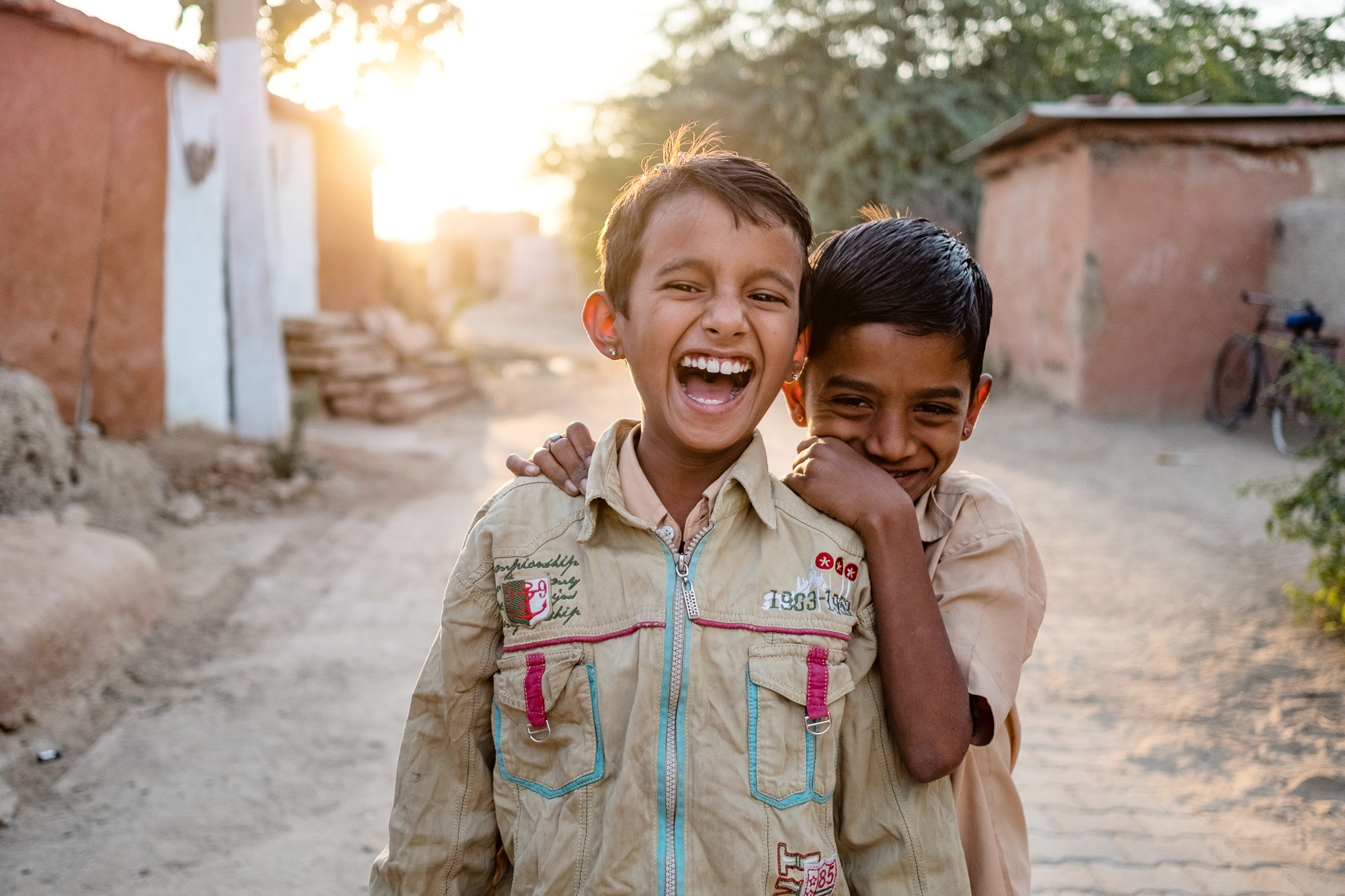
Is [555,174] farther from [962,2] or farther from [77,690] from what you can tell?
[77,690]

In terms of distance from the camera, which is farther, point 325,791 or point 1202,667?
point 1202,667

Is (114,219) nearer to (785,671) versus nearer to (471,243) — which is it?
(785,671)

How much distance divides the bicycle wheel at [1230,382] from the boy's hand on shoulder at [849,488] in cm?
840

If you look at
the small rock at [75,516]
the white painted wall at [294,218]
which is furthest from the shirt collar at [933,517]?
the white painted wall at [294,218]

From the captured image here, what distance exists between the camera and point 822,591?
145 cm

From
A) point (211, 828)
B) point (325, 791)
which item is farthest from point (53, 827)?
point (325, 791)

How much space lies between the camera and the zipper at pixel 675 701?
52.6 inches

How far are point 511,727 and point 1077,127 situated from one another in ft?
30.2

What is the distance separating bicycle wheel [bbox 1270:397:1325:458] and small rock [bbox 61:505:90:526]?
8.11 m

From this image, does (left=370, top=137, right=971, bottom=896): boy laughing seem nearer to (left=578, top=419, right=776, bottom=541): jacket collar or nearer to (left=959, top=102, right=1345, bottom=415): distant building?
(left=578, top=419, right=776, bottom=541): jacket collar

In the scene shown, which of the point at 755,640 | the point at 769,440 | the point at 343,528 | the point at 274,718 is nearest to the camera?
the point at 755,640

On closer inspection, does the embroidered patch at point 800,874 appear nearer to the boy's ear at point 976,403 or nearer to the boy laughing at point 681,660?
the boy laughing at point 681,660

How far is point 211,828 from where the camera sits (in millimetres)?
2734

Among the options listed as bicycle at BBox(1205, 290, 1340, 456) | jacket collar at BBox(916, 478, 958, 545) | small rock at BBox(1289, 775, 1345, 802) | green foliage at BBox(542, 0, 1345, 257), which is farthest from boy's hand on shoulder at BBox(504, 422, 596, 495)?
green foliage at BBox(542, 0, 1345, 257)
